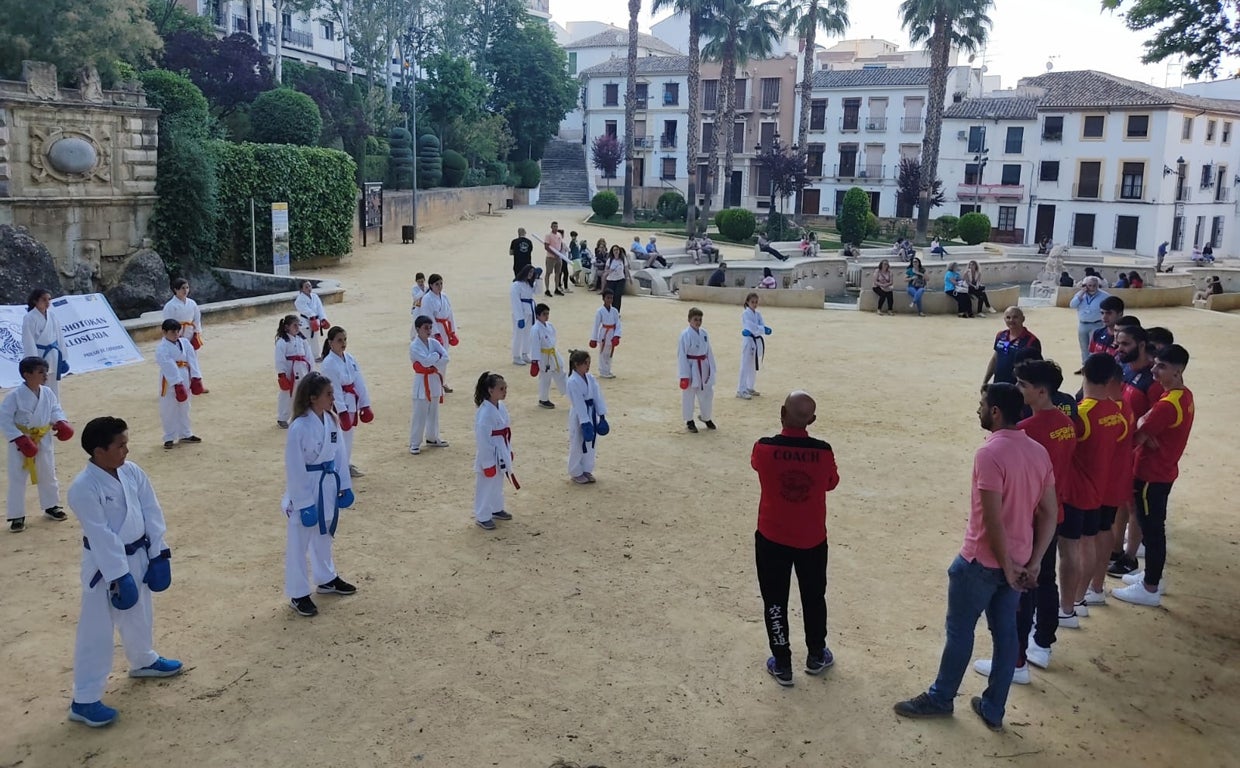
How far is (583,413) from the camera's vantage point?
9578 millimetres

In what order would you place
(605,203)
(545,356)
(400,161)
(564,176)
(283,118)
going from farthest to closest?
(564,176)
(605,203)
(400,161)
(283,118)
(545,356)

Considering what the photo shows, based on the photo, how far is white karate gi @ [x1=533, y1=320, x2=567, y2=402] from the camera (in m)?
12.9

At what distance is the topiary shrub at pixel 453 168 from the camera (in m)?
46.3

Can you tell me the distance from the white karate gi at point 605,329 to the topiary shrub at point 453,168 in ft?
112

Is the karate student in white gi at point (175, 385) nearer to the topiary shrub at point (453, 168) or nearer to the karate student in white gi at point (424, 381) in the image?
the karate student in white gi at point (424, 381)

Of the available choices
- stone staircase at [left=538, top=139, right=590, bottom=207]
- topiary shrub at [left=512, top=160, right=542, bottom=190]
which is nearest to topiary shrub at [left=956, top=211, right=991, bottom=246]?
stone staircase at [left=538, top=139, right=590, bottom=207]

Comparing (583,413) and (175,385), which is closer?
(583,413)

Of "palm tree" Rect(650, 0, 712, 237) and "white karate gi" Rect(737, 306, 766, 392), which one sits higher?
"palm tree" Rect(650, 0, 712, 237)

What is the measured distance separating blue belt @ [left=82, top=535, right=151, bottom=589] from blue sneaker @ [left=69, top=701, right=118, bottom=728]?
2.12 ft

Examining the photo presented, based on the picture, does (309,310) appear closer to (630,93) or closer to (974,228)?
(974,228)

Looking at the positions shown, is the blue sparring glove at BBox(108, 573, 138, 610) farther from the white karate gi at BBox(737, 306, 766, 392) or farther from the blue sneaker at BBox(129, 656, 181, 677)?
the white karate gi at BBox(737, 306, 766, 392)

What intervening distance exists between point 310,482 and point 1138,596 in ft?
19.9

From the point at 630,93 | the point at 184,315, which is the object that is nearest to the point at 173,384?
the point at 184,315

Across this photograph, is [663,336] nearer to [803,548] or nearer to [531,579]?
[531,579]
